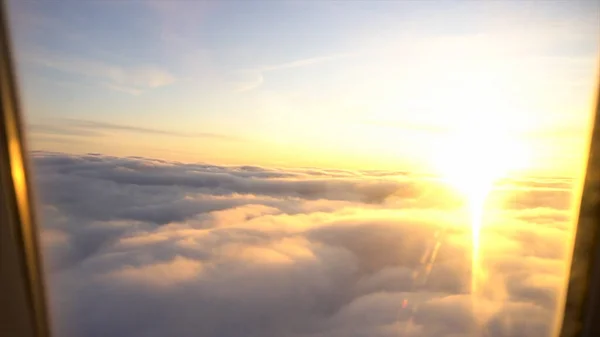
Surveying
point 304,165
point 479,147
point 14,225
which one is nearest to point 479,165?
point 479,147

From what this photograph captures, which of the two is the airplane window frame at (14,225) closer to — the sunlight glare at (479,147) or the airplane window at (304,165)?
the airplane window at (304,165)

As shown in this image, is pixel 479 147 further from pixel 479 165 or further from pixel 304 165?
pixel 304 165

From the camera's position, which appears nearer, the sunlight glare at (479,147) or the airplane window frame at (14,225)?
the airplane window frame at (14,225)

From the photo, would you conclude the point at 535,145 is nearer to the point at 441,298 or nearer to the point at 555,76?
the point at 555,76

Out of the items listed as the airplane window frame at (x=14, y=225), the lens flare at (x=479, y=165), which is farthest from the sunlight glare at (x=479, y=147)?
the airplane window frame at (x=14, y=225)

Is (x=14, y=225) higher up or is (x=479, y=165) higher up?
(x=479, y=165)

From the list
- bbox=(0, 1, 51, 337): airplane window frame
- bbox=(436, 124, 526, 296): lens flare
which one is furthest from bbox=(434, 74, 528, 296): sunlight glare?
bbox=(0, 1, 51, 337): airplane window frame

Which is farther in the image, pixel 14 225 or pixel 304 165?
pixel 304 165

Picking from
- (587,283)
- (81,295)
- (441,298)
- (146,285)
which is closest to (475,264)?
(441,298)
